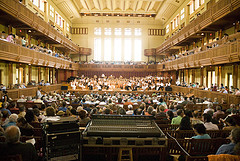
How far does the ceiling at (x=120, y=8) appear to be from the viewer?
27.8 m

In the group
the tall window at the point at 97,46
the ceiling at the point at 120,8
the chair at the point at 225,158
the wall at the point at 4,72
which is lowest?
the chair at the point at 225,158

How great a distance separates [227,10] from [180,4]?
538 inches

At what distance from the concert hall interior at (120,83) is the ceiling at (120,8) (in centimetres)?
17

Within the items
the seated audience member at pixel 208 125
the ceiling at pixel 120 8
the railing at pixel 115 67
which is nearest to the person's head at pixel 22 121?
the seated audience member at pixel 208 125

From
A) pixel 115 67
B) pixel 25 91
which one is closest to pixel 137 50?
pixel 115 67

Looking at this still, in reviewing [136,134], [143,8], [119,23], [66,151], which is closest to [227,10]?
[136,134]

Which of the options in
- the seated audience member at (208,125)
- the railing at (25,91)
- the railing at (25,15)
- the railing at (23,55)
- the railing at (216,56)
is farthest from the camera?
the railing at (25,15)

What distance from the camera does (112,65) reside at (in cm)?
2880

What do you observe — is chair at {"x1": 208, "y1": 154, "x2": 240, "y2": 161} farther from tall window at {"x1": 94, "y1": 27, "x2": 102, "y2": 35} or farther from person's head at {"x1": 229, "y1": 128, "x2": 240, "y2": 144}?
tall window at {"x1": 94, "y1": 27, "x2": 102, "y2": 35}

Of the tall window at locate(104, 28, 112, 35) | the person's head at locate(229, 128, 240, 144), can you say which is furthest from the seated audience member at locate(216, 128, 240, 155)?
the tall window at locate(104, 28, 112, 35)

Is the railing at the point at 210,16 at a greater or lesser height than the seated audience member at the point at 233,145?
greater

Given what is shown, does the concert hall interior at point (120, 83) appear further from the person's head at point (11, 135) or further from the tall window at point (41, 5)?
the tall window at point (41, 5)

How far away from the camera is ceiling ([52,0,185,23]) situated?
91.3 feet

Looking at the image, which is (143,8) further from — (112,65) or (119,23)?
Answer: (112,65)
